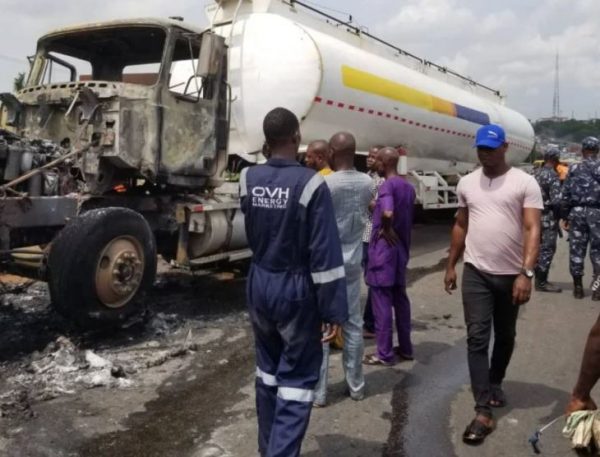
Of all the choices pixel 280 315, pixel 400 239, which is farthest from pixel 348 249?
pixel 280 315

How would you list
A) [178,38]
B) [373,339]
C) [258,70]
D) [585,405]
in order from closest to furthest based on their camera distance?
[585,405] < [373,339] < [178,38] < [258,70]

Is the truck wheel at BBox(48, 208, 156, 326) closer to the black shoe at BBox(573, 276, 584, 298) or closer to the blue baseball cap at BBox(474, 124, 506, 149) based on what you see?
the blue baseball cap at BBox(474, 124, 506, 149)

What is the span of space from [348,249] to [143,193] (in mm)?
3091

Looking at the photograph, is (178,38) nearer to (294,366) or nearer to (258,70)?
(258,70)

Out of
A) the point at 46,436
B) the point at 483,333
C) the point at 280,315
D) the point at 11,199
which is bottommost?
the point at 46,436

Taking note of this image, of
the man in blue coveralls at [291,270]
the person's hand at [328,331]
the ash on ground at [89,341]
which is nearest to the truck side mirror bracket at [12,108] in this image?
the ash on ground at [89,341]

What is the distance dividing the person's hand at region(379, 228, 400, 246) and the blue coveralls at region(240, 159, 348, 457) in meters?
1.82

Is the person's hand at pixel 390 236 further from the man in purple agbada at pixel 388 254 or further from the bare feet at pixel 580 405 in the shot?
the bare feet at pixel 580 405

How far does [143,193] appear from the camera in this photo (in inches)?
241

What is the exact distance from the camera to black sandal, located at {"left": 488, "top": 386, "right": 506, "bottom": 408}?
3811mm

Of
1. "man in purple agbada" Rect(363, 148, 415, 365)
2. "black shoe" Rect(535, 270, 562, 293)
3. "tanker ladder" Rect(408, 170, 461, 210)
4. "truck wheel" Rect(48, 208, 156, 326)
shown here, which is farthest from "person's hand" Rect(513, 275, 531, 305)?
"tanker ladder" Rect(408, 170, 461, 210)

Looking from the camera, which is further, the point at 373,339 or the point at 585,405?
the point at 373,339

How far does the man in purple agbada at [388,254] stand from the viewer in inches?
173

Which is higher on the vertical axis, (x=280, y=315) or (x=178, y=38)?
(x=178, y=38)
